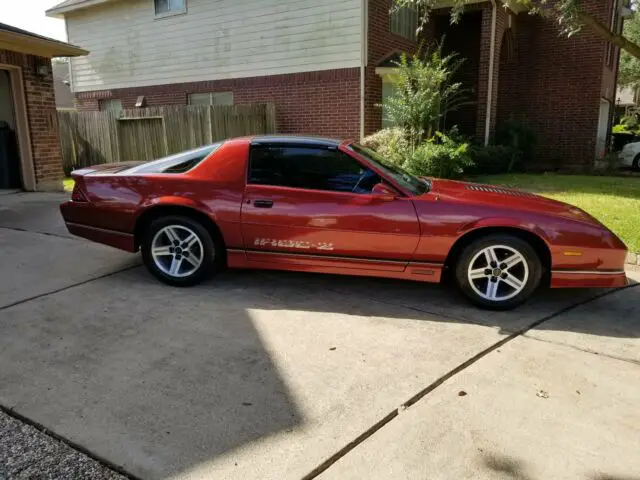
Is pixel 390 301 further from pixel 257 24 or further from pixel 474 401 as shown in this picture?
pixel 257 24

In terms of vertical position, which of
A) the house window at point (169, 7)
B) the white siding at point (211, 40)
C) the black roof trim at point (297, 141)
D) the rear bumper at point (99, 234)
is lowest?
the rear bumper at point (99, 234)

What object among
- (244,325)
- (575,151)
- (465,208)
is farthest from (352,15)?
(244,325)

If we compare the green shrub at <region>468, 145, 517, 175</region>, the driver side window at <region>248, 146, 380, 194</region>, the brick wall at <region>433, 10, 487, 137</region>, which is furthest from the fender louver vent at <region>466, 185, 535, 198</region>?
the brick wall at <region>433, 10, 487, 137</region>

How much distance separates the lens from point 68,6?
17109mm

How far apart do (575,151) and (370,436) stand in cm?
1502

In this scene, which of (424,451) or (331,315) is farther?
(331,315)

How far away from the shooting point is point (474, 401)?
298 centimetres

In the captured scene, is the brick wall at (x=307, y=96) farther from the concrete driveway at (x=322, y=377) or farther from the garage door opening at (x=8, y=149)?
the concrete driveway at (x=322, y=377)

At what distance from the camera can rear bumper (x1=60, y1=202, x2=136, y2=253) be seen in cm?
502

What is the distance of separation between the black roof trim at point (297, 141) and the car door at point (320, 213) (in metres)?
0.03

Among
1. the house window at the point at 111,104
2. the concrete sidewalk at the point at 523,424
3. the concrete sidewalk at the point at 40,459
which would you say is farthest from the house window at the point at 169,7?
the concrete sidewalk at the point at 40,459

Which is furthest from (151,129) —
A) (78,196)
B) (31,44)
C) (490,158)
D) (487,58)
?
(78,196)

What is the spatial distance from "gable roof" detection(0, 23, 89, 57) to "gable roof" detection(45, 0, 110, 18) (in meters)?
7.23

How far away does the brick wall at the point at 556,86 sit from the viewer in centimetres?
1490
